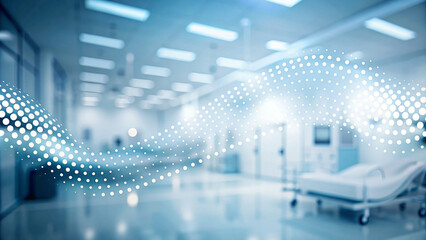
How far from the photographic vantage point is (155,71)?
8070 mm

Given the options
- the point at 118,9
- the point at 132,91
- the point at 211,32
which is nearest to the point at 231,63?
the point at 211,32

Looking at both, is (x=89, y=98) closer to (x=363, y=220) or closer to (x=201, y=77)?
(x=201, y=77)

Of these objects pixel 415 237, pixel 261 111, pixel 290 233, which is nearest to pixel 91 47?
pixel 290 233

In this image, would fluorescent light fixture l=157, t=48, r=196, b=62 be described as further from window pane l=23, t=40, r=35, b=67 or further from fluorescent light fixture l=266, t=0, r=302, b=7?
fluorescent light fixture l=266, t=0, r=302, b=7

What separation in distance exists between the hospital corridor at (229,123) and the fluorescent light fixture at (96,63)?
0.16 ft

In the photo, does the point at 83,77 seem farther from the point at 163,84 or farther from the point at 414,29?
the point at 414,29

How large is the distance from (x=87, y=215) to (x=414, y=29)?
5.71 m

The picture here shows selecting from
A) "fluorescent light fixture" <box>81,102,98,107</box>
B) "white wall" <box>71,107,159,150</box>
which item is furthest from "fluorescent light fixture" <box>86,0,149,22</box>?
"fluorescent light fixture" <box>81,102,98,107</box>

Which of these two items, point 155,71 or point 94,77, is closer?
point 155,71

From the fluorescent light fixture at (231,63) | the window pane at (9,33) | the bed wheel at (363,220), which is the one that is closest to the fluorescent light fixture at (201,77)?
the fluorescent light fixture at (231,63)

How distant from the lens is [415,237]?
315 cm

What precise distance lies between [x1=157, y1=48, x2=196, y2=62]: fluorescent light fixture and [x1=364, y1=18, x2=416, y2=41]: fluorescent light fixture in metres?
3.45

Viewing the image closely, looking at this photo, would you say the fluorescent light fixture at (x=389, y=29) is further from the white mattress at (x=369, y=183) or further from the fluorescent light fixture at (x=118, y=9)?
the fluorescent light fixture at (x=118, y=9)

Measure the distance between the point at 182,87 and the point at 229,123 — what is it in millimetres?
9909
